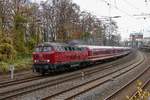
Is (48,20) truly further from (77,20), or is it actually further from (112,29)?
(112,29)

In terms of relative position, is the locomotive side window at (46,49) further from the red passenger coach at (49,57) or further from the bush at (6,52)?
the bush at (6,52)

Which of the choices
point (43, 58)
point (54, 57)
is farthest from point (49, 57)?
point (43, 58)

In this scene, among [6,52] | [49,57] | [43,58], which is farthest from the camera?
[6,52]

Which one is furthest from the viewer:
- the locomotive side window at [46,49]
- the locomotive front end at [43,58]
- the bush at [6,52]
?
the bush at [6,52]

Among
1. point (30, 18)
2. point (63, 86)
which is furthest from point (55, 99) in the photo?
point (30, 18)

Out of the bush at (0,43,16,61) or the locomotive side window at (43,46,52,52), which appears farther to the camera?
the bush at (0,43,16,61)

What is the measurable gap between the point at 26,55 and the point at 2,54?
8485 mm

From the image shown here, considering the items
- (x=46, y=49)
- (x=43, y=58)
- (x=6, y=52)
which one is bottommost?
(x=43, y=58)

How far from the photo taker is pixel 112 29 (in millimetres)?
92188

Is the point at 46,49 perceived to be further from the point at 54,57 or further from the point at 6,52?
the point at 6,52

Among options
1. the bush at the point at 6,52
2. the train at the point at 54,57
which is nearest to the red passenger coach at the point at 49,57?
the train at the point at 54,57

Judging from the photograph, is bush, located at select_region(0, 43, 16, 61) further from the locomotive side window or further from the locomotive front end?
the locomotive side window

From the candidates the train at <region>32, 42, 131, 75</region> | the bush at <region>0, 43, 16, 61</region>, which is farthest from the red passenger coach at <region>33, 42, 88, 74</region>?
the bush at <region>0, 43, 16, 61</region>

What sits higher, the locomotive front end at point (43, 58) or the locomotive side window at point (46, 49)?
the locomotive side window at point (46, 49)
